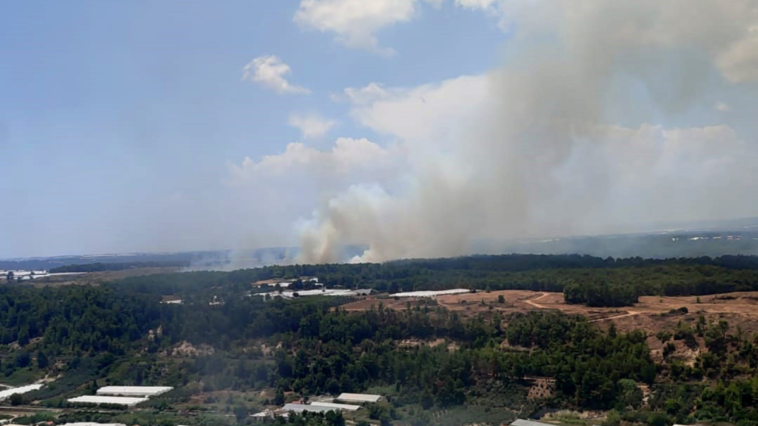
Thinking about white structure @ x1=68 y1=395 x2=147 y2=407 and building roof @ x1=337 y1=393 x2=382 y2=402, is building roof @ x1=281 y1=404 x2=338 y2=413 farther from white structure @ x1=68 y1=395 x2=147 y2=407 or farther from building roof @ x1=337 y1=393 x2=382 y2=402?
white structure @ x1=68 y1=395 x2=147 y2=407

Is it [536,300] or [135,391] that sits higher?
[536,300]

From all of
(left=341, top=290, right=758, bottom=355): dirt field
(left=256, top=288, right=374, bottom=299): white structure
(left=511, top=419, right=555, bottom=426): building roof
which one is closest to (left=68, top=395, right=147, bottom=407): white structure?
(left=341, top=290, right=758, bottom=355): dirt field

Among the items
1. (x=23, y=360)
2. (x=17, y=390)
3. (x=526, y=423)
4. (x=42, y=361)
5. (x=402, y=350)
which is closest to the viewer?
(x=526, y=423)

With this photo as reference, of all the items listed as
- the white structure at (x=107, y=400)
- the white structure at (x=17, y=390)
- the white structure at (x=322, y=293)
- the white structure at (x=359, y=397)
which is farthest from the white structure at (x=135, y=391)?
the white structure at (x=322, y=293)

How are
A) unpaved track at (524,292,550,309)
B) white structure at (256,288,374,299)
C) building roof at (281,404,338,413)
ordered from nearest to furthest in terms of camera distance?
building roof at (281,404,338,413)
unpaved track at (524,292,550,309)
white structure at (256,288,374,299)

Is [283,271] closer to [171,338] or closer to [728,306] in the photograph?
[171,338]

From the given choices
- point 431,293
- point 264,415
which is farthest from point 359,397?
point 431,293

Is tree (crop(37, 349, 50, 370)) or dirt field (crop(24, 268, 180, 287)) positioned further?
dirt field (crop(24, 268, 180, 287))

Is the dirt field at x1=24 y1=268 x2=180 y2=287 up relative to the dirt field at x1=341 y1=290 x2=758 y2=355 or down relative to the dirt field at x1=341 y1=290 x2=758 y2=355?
up

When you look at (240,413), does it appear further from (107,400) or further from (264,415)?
(107,400)
